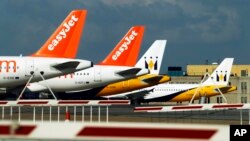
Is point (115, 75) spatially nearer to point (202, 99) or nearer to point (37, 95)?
point (37, 95)

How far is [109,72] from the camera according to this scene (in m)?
63.2

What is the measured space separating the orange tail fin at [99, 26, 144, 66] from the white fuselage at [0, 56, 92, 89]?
55.4ft

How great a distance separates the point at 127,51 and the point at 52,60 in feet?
60.9

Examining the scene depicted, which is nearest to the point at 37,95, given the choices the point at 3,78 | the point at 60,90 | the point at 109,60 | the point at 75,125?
the point at 60,90

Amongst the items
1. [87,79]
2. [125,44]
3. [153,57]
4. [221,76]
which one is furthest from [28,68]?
[221,76]

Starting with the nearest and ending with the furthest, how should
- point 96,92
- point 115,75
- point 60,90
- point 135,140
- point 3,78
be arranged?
point 135,140 < point 3,78 < point 115,75 < point 60,90 < point 96,92

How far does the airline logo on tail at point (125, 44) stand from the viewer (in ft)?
224

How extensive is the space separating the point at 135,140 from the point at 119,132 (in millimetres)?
208

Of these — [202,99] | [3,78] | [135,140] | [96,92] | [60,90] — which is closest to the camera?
[135,140]

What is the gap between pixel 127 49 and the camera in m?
68.4

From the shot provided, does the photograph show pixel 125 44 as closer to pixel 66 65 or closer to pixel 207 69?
pixel 66 65

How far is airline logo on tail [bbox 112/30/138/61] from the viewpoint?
68.1m

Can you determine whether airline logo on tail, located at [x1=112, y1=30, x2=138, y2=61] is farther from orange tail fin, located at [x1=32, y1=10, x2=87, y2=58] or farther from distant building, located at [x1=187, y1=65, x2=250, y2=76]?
distant building, located at [x1=187, y1=65, x2=250, y2=76]

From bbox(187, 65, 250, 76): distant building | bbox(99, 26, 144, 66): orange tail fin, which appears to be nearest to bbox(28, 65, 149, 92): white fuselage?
bbox(99, 26, 144, 66): orange tail fin
